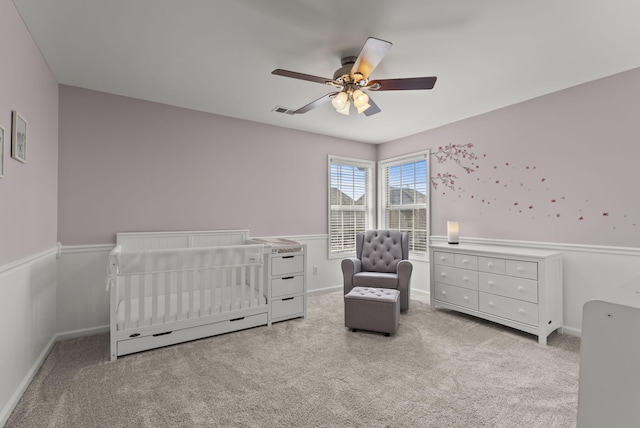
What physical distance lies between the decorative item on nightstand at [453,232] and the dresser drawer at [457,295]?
565mm

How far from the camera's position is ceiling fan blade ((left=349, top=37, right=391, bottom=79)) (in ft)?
5.57

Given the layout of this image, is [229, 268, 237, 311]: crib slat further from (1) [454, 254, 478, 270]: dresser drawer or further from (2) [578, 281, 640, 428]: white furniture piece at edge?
(2) [578, 281, 640, 428]: white furniture piece at edge

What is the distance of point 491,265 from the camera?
2988mm

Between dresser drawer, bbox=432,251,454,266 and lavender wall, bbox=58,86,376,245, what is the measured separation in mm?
1621

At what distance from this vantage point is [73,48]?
7.18 ft

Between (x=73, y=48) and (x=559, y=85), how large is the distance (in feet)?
13.4

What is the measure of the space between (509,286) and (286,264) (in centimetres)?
221

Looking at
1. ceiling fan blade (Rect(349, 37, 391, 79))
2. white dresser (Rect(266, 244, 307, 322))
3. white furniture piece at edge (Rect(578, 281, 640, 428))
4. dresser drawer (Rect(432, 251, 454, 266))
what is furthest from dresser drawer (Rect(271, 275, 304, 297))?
white furniture piece at edge (Rect(578, 281, 640, 428))

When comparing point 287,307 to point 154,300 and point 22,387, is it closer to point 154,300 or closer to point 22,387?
point 154,300

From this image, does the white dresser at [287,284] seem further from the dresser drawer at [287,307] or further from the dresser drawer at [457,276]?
the dresser drawer at [457,276]

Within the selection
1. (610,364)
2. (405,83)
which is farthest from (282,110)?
(610,364)

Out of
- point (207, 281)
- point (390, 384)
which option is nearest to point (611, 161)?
point (390, 384)

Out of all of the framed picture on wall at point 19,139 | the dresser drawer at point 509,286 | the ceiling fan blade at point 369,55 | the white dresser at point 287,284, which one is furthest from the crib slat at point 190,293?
the dresser drawer at point 509,286

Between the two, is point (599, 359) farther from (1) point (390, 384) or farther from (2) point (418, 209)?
(2) point (418, 209)
